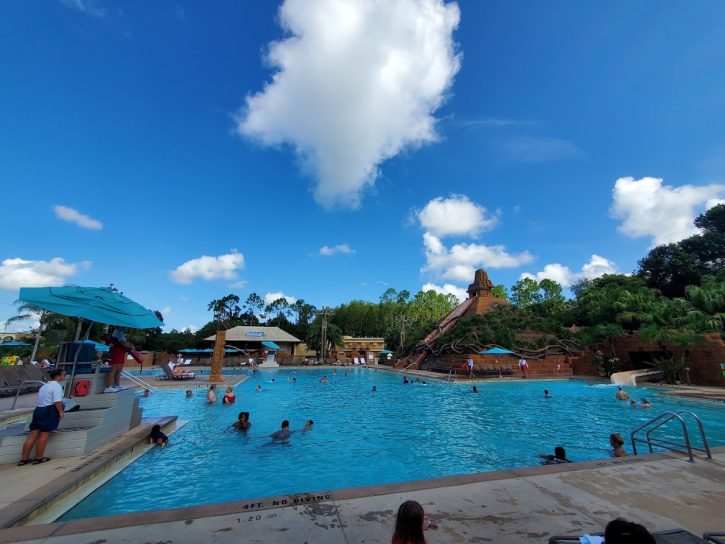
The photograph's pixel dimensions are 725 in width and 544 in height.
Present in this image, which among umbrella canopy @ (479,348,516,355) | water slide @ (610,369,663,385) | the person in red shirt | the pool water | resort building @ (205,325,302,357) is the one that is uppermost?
resort building @ (205,325,302,357)

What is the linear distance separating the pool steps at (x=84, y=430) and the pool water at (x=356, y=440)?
3.05ft

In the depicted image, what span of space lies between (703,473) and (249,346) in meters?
54.7

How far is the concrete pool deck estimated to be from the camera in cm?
356

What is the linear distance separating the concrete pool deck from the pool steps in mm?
3253

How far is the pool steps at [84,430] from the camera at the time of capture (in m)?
6.12

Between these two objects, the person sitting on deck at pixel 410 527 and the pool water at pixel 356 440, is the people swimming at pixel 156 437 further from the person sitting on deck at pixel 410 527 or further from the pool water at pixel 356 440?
the person sitting on deck at pixel 410 527

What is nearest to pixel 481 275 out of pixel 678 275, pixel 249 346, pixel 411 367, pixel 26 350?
pixel 411 367

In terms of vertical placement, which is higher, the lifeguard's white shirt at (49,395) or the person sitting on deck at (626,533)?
the lifeguard's white shirt at (49,395)

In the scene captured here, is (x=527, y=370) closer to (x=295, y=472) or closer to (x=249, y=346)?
(x=295, y=472)

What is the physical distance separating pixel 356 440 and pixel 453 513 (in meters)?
7.34

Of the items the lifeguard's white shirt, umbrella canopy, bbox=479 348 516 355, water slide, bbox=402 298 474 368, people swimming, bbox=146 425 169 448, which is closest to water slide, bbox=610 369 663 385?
umbrella canopy, bbox=479 348 516 355

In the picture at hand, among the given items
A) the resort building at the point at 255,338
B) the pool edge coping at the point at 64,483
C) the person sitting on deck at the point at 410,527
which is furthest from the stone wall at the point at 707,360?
the resort building at the point at 255,338

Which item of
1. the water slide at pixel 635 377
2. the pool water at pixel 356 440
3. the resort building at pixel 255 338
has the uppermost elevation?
the resort building at pixel 255 338

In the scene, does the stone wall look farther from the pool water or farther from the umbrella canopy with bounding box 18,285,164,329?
the umbrella canopy with bounding box 18,285,164,329
